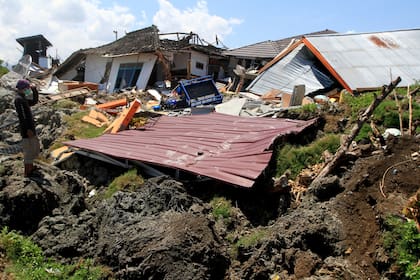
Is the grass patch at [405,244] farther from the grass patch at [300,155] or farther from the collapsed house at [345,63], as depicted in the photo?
the collapsed house at [345,63]

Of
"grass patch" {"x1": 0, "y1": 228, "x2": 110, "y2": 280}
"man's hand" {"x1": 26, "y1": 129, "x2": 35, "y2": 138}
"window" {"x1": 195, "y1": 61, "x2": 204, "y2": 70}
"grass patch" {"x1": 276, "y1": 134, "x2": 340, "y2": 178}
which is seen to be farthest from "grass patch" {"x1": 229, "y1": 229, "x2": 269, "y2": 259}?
"window" {"x1": 195, "y1": 61, "x2": 204, "y2": 70}

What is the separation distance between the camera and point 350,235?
16.9ft

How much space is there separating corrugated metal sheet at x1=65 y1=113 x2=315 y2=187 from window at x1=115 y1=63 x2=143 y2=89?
12499 mm

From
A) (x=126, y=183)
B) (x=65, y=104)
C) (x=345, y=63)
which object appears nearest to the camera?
(x=126, y=183)

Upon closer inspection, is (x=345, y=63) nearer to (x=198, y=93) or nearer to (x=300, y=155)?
(x=198, y=93)

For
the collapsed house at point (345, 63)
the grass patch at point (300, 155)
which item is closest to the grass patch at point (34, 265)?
the grass patch at point (300, 155)

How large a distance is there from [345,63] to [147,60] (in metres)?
11.3

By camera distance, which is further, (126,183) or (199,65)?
(199,65)

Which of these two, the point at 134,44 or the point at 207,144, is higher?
the point at 134,44

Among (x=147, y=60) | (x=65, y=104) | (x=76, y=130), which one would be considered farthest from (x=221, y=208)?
(x=147, y=60)

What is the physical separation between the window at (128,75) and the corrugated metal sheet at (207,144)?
1250 centimetres

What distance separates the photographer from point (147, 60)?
2303 cm

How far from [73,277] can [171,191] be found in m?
1.95

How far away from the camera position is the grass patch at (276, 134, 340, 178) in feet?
24.3
